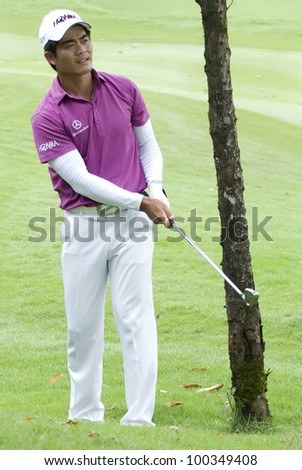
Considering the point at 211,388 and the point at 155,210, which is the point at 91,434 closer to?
the point at 155,210

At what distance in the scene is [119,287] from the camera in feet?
17.3

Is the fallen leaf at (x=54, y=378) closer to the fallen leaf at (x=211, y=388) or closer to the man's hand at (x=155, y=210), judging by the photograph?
the fallen leaf at (x=211, y=388)

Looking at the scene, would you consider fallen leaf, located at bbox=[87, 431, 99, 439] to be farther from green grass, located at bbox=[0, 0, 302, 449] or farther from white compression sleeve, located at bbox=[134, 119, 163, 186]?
white compression sleeve, located at bbox=[134, 119, 163, 186]

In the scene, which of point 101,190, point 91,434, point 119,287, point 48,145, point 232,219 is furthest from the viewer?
point 232,219

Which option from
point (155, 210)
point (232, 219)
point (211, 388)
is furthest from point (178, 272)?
point (155, 210)

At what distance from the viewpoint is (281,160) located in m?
19.6

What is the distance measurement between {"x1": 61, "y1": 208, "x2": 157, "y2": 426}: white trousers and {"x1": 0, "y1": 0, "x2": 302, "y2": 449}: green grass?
1.09 feet

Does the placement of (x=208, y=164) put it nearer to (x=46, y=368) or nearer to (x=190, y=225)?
(x=190, y=225)

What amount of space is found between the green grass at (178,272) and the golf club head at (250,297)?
0.70 m

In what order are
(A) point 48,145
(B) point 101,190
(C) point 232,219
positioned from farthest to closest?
(C) point 232,219 → (A) point 48,145 → (B) point 101,190

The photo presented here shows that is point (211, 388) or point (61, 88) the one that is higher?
point (61, 88)

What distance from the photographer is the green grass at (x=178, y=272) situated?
5.57 metres

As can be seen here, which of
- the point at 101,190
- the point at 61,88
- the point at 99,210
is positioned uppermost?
the point at 61,88

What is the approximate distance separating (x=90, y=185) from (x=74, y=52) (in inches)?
28.2
